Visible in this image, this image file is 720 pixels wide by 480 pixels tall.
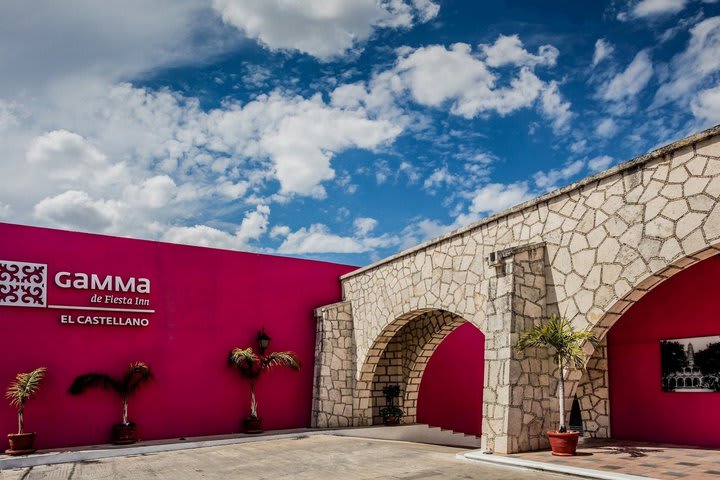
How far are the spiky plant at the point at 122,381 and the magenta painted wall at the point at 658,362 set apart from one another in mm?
9259

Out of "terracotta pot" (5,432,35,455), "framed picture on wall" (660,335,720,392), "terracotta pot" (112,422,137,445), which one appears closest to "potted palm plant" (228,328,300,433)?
"terracotta pot" (112,422,137,445)

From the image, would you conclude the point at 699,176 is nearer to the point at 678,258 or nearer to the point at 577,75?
the point at 678,258

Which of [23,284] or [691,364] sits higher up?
[23,284]

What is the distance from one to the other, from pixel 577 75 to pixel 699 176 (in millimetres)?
3054

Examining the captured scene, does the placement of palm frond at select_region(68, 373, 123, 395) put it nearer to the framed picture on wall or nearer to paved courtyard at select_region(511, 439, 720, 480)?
paved courtyard at select_region(511, 439, 720, 480)

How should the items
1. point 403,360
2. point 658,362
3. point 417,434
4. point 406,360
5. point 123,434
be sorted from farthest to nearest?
1. point 403,360
2. point 406,360
3. point 417,434
4. point 123,434
5. point 658,362


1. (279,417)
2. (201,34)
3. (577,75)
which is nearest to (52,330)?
(279,417)


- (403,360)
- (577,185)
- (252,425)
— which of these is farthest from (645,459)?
(252,425)

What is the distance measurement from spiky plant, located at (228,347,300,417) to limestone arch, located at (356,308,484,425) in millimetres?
1839

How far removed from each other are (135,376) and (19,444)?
240 centimetres

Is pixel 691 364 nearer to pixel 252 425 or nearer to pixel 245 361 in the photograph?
pixel 252 425

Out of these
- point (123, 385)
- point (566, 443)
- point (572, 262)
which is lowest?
point (566, 443)

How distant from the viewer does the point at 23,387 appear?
10.7 metres

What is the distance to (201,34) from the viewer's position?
32.2 ft
